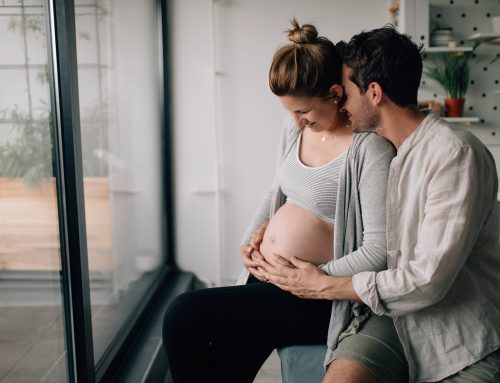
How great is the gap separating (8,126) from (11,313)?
16.9 inches

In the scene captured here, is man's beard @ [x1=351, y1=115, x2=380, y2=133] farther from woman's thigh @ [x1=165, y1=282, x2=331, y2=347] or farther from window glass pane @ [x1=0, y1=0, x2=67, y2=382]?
window glass pane @ [x1=0, y1=0, x2=67, y2=382]

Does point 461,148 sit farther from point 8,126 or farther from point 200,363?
point 8,126

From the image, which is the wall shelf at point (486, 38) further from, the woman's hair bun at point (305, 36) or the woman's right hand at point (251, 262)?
the woman's right hand at point (251, 262)

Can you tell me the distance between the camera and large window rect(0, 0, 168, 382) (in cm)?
119

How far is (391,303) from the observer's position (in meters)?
1.07

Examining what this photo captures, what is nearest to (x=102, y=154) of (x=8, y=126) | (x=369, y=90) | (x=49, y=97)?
(x=49, y=97)

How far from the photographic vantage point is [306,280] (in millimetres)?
1207

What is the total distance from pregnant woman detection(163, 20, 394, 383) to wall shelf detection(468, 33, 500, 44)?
1.51m

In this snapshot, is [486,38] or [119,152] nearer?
[119,152]

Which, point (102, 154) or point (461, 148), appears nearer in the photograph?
point (461, 148)

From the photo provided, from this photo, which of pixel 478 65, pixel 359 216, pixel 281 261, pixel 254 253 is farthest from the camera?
pixel 478 65

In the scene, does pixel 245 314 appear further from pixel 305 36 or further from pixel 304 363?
pixel 305 36

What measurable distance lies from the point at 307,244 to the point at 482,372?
1.63 feet

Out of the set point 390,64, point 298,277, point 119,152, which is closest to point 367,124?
point 390,64
